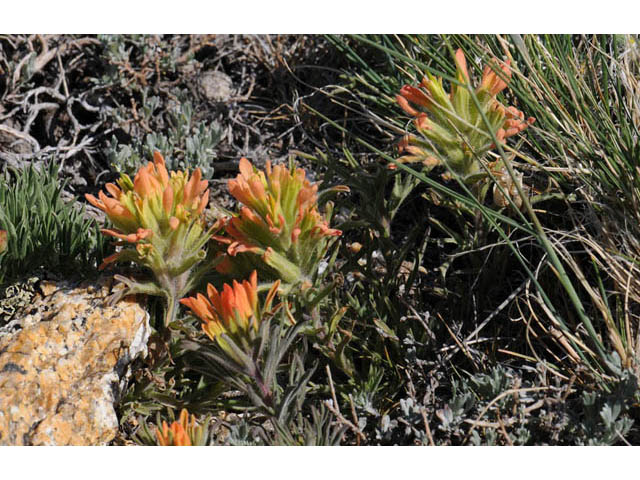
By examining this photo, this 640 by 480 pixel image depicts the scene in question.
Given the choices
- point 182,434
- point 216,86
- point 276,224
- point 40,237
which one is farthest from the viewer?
point 216,86

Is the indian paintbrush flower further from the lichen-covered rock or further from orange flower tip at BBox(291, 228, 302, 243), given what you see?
orange flower tip at BBox(291, 228, 302, 243)

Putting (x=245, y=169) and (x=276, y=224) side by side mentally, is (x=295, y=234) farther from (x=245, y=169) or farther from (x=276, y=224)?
(x=245, y=169)

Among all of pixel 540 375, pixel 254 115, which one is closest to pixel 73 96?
pixel 254 115

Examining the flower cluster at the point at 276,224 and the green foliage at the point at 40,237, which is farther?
the green foliage at the point at 40,237

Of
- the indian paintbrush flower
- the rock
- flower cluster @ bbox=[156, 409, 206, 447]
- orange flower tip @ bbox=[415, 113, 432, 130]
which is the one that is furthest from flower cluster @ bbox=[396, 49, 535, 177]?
the rock

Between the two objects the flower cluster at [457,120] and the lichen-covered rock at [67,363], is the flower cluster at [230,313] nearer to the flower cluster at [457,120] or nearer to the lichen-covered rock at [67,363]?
the lichen-covered rock at [67,363]

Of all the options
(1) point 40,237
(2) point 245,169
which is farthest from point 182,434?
(1) point 40,237

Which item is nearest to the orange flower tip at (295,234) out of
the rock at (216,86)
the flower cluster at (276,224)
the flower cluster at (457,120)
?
the flower cluster at (276,224)

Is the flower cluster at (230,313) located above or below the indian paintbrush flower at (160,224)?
below
